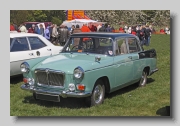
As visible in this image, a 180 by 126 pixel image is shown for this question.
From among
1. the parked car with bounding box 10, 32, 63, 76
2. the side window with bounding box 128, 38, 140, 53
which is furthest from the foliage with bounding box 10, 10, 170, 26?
the side window with bounding box 128, 38, 140, 53

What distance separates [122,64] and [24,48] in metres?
3.05

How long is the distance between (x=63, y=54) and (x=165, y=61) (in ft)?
20.1

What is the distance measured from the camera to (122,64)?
7.12m

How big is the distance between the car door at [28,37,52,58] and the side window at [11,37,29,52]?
189mm

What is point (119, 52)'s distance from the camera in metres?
7.25

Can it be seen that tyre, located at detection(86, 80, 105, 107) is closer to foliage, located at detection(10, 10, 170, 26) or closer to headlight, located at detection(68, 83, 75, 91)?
headlight, located at detection(68, 83, 75, 91)

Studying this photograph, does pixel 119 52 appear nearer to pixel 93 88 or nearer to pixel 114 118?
pixel 93 88

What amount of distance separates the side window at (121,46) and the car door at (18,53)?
8.82 feet

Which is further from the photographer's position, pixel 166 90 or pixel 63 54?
pixel 166 90

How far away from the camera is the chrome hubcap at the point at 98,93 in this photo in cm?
636

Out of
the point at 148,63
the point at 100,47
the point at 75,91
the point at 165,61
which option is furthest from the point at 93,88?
the point at 165,61

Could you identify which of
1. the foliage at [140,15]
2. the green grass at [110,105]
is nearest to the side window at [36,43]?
the green grass at [110,105]

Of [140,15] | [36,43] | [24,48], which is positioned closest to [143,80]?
[36,43]

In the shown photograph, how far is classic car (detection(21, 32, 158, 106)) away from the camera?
598 centimetres
